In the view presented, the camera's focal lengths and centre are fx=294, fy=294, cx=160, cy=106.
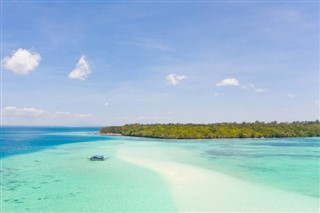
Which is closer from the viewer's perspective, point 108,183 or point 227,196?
point 227,196

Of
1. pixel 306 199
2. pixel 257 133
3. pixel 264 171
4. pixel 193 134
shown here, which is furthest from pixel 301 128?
pixel 306 199

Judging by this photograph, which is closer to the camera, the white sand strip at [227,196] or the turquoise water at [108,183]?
the white sand strip at [227,196]

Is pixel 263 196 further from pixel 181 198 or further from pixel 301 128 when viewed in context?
pixel 301 128

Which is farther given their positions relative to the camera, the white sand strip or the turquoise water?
the turquoise water

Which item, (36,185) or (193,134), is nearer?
(36,185)

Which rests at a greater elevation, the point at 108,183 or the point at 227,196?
the point at 227,196

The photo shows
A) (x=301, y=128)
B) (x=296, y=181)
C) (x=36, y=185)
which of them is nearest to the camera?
(x=36, y=185)

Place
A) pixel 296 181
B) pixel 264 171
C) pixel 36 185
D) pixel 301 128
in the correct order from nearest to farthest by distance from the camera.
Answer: pixel 36 185, pixel 296 181, pixel 264 171, pixel 301 128
